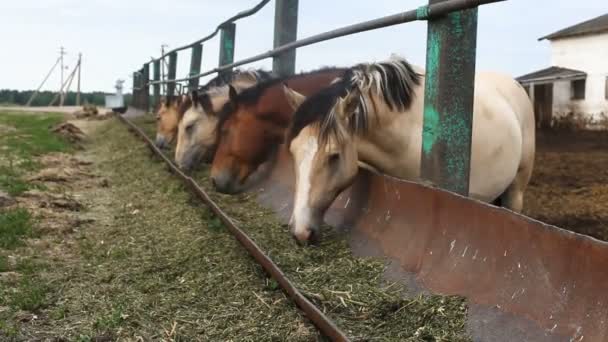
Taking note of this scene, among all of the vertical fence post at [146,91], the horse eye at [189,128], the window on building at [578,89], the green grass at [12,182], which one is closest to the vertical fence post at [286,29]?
the horse eye at [189,128]

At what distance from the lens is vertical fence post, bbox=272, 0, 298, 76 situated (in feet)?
23.1

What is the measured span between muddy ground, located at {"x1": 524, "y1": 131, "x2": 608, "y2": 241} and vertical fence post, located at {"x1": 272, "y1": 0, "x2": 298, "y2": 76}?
3.00m

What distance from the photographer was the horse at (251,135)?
604 cm

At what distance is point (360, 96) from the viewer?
13.4 ft

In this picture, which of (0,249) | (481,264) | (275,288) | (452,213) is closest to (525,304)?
(481,264)

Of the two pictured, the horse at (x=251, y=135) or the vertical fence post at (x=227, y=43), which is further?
the vertical fence post at (x=227, y=43)

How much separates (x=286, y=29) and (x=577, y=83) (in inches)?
818

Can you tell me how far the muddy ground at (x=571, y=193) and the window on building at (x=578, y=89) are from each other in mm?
7795

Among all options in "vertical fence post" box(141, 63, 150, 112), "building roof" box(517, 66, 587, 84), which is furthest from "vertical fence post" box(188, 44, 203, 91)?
"building roof" box(517, 66, 587, 84)

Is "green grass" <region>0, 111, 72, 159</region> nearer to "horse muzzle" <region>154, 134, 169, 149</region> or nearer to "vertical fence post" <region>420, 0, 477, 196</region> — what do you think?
"horse muzzle" <region>154, 134, 169, 149</region>

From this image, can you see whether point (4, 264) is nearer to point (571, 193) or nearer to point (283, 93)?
point (283, 93)

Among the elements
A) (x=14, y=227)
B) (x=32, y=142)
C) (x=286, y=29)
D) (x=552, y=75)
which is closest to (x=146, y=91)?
(x=32, y=142)

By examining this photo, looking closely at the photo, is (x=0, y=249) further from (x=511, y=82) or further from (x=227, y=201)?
(x=511, y=82)

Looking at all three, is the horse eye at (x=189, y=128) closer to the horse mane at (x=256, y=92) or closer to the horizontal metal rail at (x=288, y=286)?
the horse mane at (x=256, y=92)
